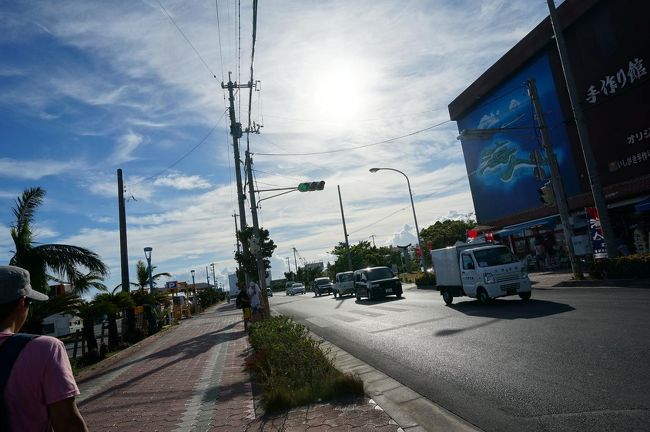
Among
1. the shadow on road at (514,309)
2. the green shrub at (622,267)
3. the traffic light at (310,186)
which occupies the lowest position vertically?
the shadow on road at (514,309)

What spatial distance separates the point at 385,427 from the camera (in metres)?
4.72

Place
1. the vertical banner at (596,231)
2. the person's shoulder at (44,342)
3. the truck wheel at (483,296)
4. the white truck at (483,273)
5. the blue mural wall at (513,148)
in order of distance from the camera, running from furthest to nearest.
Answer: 1. the blue mural wall at (513,148)
2. the vertical banner at (596,231)
3. the truck wheel at (483,296)
4. the white truck at (483,273)
5. the person's shoulder at (44,342)

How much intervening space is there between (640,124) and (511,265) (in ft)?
48.1

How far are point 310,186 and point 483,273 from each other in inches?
344

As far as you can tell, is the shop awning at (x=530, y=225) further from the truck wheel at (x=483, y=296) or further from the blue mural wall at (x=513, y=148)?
the truck wheel at (x=483, y=296)

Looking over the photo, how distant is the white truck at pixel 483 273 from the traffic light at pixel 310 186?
6152mm

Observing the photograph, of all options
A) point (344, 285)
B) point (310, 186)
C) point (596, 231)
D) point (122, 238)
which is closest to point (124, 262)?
point (122, 238)

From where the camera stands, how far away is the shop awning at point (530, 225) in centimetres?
2865

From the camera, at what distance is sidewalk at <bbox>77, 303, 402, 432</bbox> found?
522cm

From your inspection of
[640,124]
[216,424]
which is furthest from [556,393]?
[640,124]

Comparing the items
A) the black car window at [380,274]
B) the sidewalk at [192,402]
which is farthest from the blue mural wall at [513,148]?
the sidewalk at [192,402]

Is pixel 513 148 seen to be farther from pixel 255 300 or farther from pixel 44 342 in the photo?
pixel 44 342

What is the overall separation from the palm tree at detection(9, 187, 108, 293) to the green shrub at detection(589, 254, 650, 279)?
55.3 feet

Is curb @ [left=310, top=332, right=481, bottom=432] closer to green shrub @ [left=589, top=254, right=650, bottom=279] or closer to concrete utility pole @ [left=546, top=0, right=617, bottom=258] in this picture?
green shrub @ [left=589, top=254, right=650, bottom=279]
